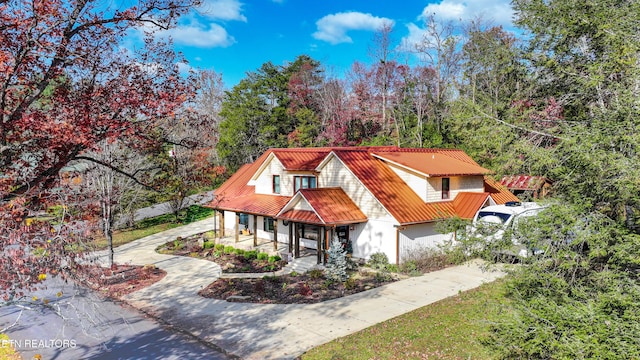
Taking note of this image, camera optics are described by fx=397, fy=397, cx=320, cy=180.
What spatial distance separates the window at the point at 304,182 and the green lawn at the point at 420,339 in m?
10.5

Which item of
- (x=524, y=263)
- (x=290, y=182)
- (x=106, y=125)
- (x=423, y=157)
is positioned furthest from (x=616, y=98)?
(x=290, y=182)

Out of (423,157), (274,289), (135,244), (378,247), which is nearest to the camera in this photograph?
(274,289)

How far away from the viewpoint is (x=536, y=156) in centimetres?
653

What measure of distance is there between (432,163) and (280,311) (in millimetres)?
11873

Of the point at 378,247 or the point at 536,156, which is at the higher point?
the point at 536,156

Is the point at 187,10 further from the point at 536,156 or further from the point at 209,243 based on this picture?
the point at 209,243

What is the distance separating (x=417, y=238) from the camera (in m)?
18.4

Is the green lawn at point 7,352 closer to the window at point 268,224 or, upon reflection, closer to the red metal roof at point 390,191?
the red metal roof at point 390,191

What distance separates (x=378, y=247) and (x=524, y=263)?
A: 466 inches

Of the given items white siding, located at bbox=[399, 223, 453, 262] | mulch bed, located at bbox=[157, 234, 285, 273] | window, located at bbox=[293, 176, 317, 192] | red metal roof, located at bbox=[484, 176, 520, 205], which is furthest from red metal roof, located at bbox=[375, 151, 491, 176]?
mulch bed, located at bbox=[157, 234, 285, 273]

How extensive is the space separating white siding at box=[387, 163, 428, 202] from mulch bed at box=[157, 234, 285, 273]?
7413 mm

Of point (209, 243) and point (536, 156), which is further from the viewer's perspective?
point (209, 243)

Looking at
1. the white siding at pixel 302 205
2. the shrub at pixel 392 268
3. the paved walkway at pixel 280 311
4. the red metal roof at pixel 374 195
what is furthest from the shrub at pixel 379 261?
the white siding at pixel 302 205

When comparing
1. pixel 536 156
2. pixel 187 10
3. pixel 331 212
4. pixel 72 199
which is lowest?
pixel 331 212
